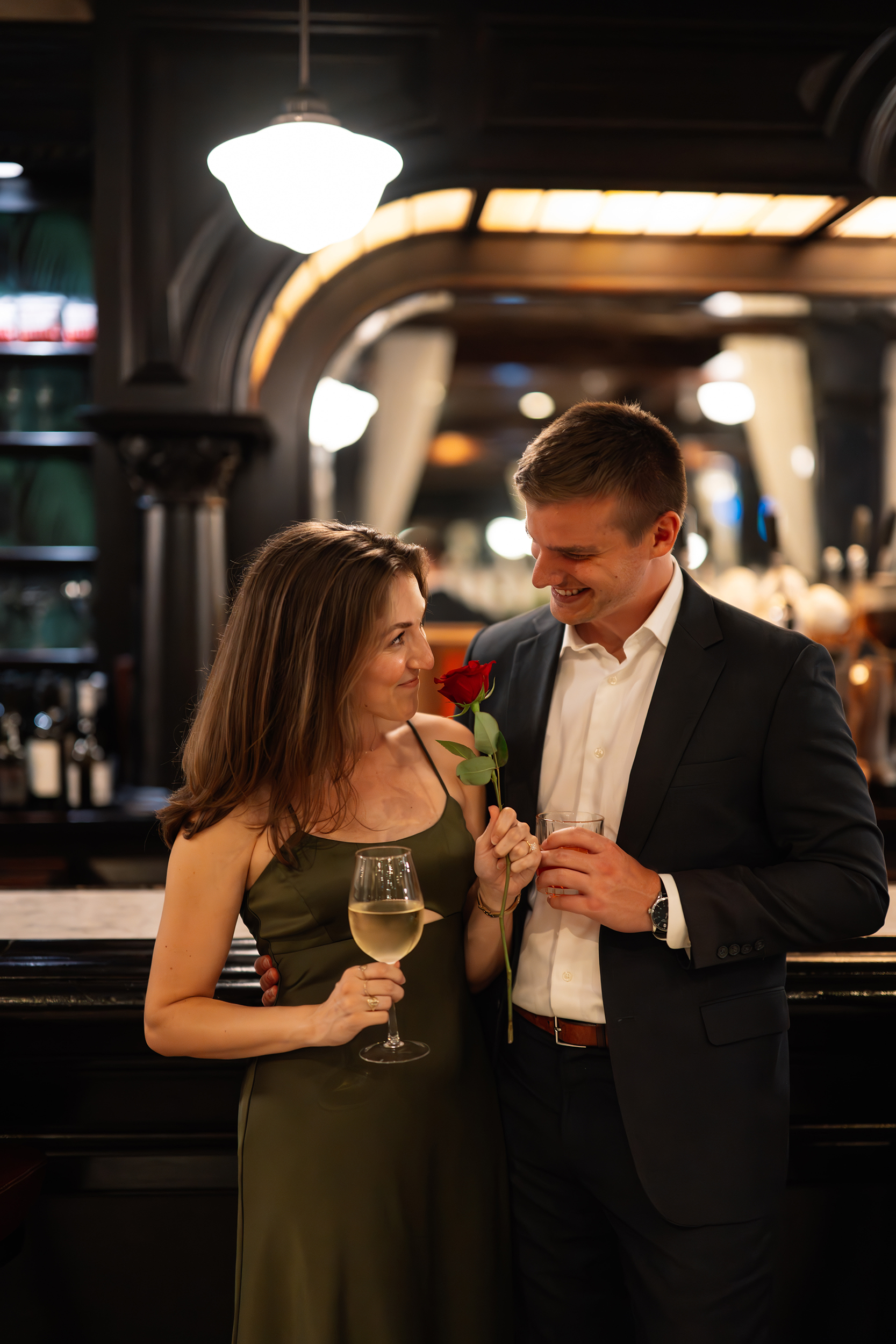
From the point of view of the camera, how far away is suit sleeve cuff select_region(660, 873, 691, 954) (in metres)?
1.44

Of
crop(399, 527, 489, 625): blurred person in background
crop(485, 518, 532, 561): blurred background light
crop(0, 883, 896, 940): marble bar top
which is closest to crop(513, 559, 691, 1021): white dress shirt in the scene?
crop(0, 883, 896, 940): marble bar top

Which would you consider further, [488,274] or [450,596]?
[450,596]

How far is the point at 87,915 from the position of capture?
6.89 feet

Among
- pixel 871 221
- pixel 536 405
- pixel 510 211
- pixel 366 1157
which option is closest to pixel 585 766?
pixel 366 1157

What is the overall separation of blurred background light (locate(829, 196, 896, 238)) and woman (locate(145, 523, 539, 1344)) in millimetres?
3202

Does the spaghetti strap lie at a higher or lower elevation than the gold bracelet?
higher

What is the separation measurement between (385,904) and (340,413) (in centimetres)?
391

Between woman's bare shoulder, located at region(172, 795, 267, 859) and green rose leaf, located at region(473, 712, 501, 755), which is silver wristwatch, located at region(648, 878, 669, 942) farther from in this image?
woman's bare shoulder, located at region(172, 795, 267, 859)

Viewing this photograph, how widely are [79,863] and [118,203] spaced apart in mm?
2306

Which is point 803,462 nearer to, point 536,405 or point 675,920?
point 536,405

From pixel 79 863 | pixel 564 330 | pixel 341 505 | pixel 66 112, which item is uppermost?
pixel 66 112

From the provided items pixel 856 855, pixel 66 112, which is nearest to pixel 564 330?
pixel 66 112

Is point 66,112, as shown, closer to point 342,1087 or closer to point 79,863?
point 79,863

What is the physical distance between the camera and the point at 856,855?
1.46 m
